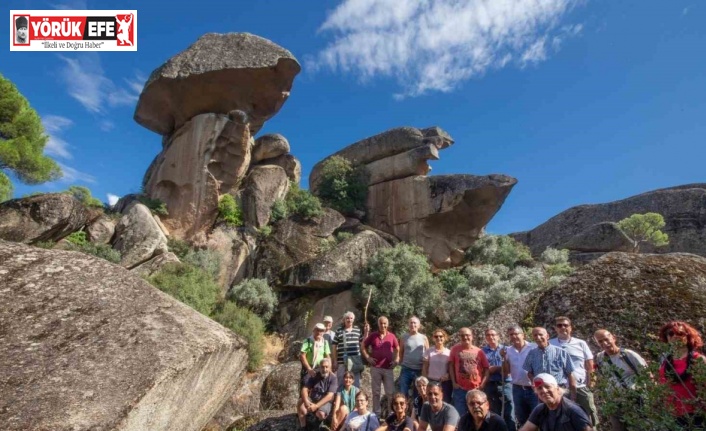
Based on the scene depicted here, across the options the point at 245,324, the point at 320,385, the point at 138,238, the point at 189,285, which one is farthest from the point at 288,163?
the point at 320,385

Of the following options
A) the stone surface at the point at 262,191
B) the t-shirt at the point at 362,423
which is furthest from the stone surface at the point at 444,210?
the t-shirt at the point at 362,423

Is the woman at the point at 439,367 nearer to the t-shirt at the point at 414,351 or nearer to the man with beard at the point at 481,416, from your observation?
the t-shirt at the point at 414,351

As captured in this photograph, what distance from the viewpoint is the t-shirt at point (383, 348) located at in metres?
6.98

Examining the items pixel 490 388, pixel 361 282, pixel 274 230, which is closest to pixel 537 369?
pixel 490 388

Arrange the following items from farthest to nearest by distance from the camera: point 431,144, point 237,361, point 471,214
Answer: point 431,144
point 471,214
point 237,361

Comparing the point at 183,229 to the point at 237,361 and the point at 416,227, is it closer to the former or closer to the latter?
the point at 416,227

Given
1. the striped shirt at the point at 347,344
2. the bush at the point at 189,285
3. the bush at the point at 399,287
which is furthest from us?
the bush at the point at 399,287

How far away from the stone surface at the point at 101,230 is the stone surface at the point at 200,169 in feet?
9.24

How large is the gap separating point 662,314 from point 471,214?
1802 centimetres

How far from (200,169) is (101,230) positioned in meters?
5.61

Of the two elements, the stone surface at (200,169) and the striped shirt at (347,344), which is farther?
the stone surface at (200,169)

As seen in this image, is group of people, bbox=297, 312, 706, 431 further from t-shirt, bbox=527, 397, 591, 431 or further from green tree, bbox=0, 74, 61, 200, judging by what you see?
green tree, bbox=0, 74, 61, 200

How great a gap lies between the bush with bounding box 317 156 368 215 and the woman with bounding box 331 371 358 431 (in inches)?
748

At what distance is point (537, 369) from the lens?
16.9 feet
